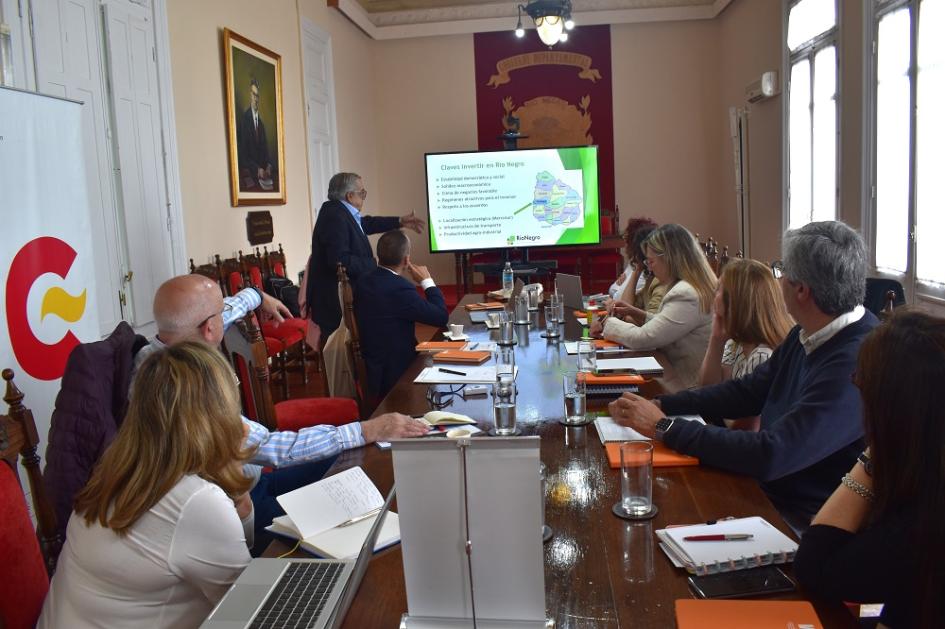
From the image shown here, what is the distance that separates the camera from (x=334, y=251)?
16.5 feet

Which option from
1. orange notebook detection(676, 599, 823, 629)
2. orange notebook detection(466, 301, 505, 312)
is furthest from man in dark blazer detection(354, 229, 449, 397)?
orange notebook detection(676, 599, 823, 629)

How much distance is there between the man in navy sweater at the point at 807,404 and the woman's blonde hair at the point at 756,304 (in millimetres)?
336

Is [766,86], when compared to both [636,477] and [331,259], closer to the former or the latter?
[331,259]

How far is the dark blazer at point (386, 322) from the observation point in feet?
12.0

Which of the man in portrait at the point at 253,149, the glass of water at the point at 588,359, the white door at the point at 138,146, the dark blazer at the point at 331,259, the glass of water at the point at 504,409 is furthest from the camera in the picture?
the man in portrait at the point at 253,149

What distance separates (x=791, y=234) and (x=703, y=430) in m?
0.58

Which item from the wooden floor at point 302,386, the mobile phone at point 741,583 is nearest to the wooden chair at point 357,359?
the wooden floor at point 302,386

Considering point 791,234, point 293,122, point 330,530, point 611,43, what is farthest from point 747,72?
point 330,530

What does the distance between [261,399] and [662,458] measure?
57.9 inches

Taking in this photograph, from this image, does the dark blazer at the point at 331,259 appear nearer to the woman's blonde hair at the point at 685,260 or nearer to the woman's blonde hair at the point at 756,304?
the woman's blonde hair at the point at 685,260

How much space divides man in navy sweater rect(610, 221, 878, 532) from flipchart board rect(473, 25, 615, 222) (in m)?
7.99

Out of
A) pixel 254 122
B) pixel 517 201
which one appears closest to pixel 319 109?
pixel 254 122

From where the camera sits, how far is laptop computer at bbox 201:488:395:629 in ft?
3.74

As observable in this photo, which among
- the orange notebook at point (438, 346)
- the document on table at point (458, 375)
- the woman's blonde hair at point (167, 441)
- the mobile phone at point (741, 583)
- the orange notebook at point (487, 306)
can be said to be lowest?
the mobile phone at point (741, 583)
